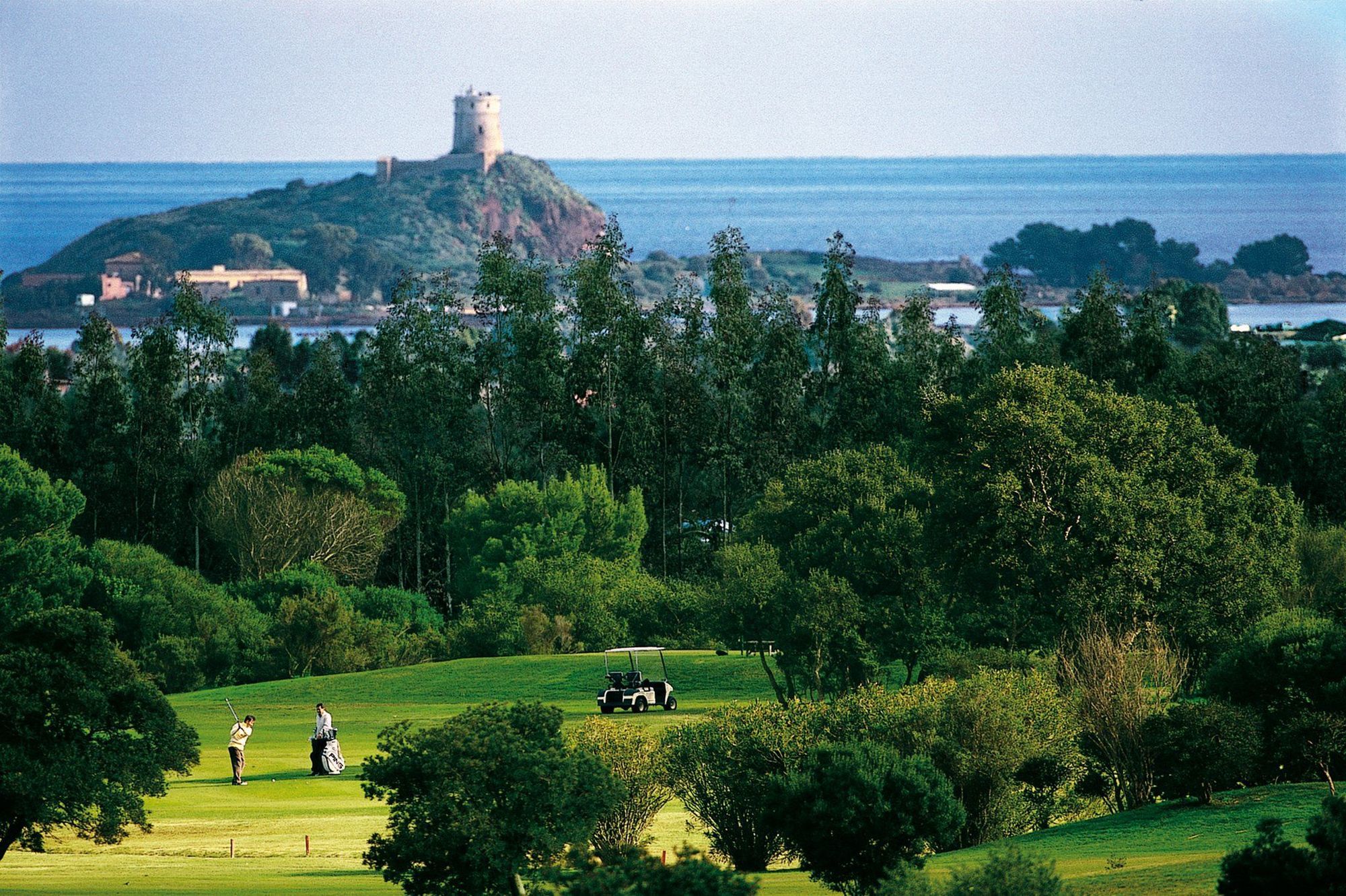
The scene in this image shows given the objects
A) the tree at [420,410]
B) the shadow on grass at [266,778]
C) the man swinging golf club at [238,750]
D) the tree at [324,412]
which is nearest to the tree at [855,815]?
the shadow on grass at [266,778]

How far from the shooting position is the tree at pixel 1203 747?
30.7 m

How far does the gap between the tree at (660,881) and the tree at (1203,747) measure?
540 inches

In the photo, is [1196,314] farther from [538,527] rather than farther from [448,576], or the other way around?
[538,527]

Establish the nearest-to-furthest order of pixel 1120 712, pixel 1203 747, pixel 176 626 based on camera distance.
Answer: pixel 1203 747 < pixel 1120 712 < pixel 176 626

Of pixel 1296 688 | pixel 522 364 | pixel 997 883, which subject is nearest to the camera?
pixel 997 883

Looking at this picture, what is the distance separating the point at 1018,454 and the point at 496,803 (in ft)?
72.3

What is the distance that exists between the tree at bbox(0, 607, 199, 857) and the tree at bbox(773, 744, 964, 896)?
937 centimetres

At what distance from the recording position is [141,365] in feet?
260

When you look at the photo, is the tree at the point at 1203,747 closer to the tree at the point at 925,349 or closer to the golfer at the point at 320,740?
the golfer at the point at 320,740

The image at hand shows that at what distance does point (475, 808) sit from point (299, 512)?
47619 mm

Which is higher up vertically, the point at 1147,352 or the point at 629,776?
the point at 1147,352

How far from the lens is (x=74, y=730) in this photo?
1056 inches

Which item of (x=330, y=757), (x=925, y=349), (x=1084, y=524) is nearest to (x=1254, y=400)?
(x=925, y=349)

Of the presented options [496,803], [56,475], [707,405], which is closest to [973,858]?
[496,803]
